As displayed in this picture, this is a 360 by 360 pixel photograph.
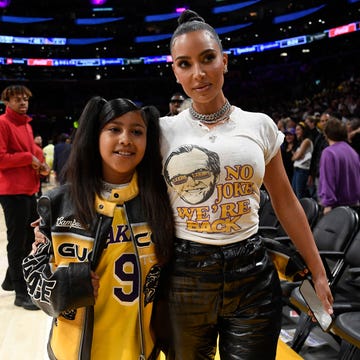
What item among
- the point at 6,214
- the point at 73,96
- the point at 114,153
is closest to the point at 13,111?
the point at 6,214

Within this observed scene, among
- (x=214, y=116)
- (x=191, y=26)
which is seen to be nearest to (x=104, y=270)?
(x=214, y=116)

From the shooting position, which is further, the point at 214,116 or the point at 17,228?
the point at 17,228

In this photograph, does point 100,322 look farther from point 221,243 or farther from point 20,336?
point 20,336

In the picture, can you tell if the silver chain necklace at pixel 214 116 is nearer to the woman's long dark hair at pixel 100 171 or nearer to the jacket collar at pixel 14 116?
the woman's long dark hair at pixel 100 171

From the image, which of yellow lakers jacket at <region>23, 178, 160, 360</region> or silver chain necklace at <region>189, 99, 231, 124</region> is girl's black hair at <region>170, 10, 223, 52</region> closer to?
silver chain necklace at <region>189, 99, 231, 124</region>

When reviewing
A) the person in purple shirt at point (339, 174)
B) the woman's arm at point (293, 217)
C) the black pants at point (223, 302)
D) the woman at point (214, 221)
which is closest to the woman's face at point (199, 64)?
the woman at point (214, 221)

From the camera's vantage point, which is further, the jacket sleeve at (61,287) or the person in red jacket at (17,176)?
the person in red jacket at (17,176)

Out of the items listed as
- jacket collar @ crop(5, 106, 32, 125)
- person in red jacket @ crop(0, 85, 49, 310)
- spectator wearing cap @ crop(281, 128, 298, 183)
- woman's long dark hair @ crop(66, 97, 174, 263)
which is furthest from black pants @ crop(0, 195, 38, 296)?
spectator wearing cap @ crop(281, 128, 298, 183)

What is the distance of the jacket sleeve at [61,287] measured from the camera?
1.27m

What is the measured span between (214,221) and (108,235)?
31cm

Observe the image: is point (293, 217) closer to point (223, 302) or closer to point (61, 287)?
point (223, 302)

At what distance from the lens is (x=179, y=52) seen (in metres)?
1.38

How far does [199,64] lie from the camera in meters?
1.37

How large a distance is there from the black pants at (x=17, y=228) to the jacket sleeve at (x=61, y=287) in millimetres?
2234
